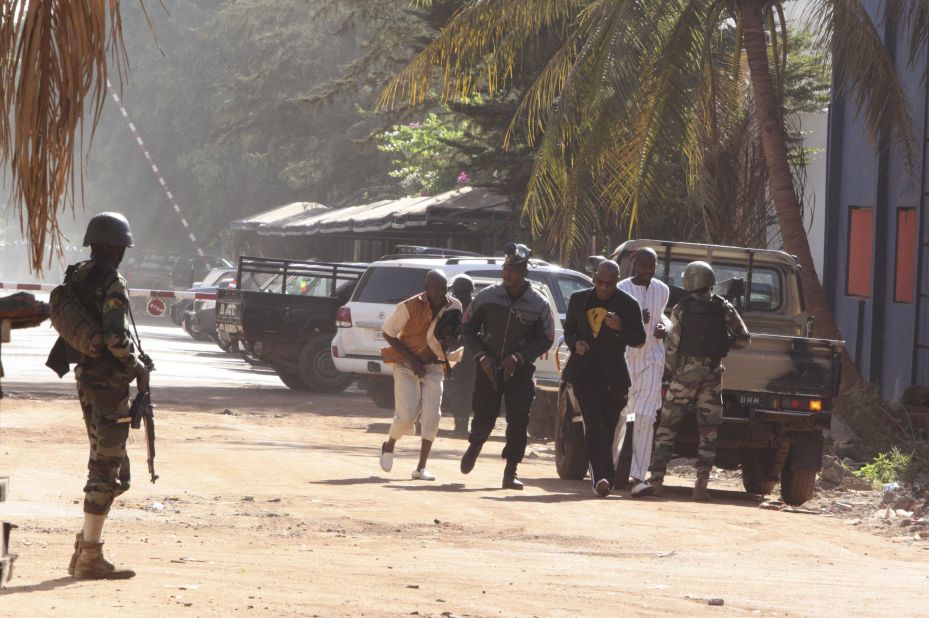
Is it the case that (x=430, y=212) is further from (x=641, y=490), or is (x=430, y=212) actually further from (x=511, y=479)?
(x=641, y=490)

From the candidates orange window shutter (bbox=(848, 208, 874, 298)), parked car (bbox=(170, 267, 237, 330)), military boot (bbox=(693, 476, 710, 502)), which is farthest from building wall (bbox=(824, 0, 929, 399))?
parked car (bbox=(170, 267, 237, 330))

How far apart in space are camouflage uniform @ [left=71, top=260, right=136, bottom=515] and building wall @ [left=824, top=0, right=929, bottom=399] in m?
12.5

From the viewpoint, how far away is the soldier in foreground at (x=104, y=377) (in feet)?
23.7

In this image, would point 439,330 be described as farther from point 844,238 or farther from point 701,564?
point 844,238

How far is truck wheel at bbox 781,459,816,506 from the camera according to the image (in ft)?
41.1

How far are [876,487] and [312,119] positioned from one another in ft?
130

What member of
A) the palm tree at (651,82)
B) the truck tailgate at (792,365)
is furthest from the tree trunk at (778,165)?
the truck tailgate at (792,365)

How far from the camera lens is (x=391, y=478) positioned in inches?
496

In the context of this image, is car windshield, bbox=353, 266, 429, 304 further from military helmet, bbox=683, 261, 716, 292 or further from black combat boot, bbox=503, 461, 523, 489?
military helmet, bbox=683, 261, 716, 292

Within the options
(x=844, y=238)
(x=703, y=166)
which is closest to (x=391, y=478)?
(x=703, y=166)

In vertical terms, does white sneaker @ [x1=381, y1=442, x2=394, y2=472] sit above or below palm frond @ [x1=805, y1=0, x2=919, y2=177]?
below

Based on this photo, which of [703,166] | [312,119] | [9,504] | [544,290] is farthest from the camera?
[312,119]

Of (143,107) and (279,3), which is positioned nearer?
(279,3)

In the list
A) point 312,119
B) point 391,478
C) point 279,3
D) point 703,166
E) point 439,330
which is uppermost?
point 279,3
